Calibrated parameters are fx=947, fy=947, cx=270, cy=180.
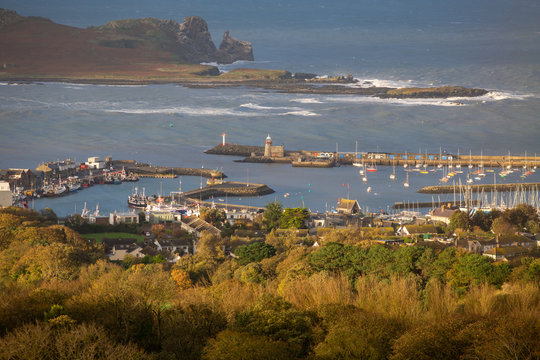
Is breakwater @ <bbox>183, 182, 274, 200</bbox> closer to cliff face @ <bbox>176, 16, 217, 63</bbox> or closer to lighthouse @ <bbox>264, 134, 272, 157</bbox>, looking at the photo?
Answer: lighthouse @ <bbox>264, 134, 272, 157</bbox>

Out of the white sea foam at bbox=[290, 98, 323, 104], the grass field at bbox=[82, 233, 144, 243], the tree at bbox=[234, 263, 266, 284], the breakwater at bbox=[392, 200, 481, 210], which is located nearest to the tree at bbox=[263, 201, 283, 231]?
the grass field at bbox=[82, 233, 144, 243]

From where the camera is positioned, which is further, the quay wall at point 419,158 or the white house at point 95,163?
the quay wall at point 419,158

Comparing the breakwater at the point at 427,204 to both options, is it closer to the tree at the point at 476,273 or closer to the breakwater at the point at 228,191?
the breakwater at the point at 228,191

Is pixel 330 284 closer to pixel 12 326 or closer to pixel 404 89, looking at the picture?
pixel 12 326

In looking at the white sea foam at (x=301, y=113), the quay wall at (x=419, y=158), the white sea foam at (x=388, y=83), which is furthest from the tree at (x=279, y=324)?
the white sea foam at (x=388, y=83)

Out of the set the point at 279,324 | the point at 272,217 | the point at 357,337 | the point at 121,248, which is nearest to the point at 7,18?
the point at 272,217

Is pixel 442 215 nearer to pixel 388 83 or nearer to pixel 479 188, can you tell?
pixel 479 188
